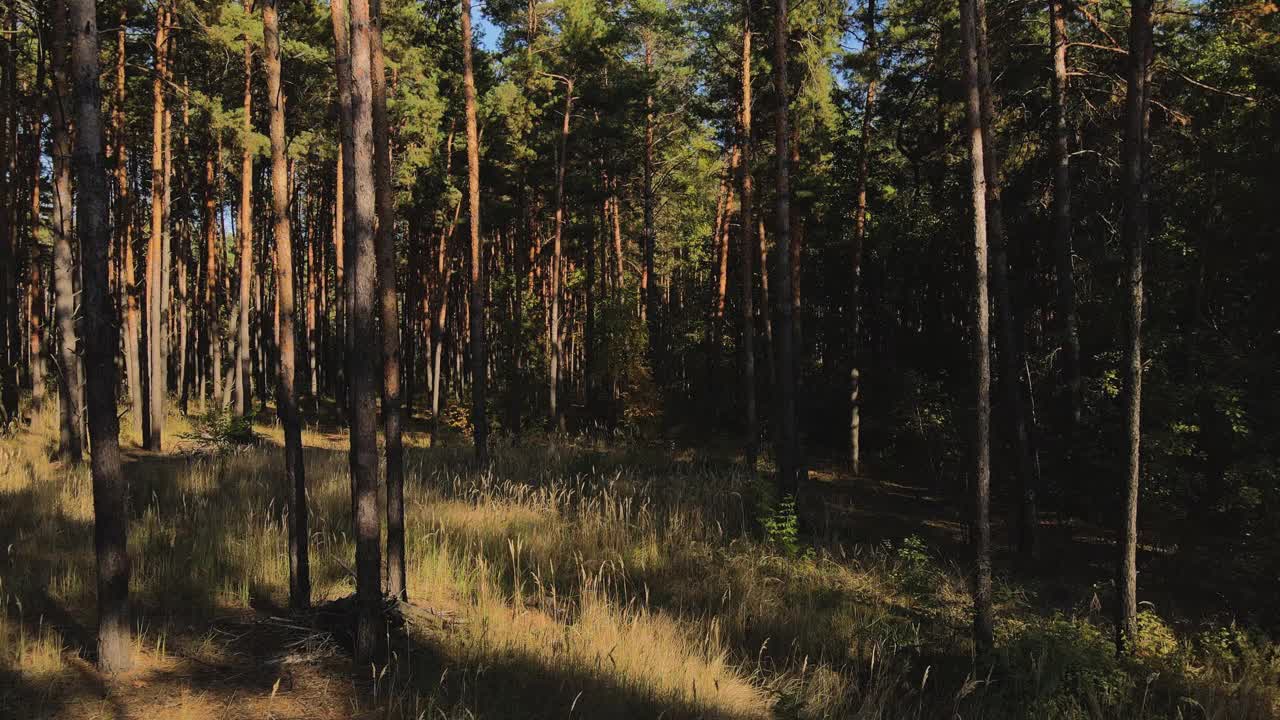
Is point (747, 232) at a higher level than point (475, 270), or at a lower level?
higher

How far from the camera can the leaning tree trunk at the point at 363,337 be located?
209 inches

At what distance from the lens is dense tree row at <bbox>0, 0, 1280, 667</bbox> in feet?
23.3

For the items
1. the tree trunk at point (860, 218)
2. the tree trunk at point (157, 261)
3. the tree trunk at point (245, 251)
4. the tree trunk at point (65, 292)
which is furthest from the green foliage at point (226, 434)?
the tree trunk at point (860, 218)

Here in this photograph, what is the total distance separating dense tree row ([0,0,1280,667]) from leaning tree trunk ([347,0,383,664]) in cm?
3

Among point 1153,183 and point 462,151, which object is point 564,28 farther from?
point 1153,183

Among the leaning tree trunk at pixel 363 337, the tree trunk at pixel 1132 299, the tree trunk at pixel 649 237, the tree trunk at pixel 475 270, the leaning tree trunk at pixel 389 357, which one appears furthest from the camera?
the tree trunk at pixel 649 237

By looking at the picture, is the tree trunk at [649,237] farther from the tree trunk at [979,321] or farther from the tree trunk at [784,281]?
the tree trunk at [979,321]

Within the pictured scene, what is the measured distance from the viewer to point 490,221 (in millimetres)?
28359

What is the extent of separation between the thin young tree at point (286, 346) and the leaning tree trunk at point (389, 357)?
2.49ft

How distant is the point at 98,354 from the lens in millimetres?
4840

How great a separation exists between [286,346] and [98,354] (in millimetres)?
1768

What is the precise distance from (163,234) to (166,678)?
656 inches

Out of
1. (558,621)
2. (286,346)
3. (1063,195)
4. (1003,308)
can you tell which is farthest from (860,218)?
(286,346)

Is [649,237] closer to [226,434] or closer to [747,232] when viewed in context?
[747,232]
